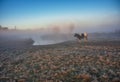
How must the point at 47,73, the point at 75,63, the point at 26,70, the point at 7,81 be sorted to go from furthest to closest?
1. the point at 75,63
2. the point at 26,70
3. the point at 47,73
4. the point at 7,81

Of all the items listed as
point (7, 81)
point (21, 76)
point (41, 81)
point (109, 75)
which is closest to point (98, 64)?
point (109, 75)

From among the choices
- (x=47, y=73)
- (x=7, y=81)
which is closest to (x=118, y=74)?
(x=47, y=73)

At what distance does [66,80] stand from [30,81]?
2.75m

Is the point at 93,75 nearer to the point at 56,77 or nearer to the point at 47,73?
the point at 56,77

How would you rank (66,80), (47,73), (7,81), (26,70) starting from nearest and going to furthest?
(66,80), (7,81), (47,73), (26,70)

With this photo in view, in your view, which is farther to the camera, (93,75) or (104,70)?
(104,70)

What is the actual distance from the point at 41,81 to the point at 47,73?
164 centimetres

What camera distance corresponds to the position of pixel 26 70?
14.0 metres

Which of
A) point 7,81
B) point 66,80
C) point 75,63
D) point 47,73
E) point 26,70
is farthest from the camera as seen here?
point 75,63

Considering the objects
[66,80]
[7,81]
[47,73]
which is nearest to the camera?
[66,80]

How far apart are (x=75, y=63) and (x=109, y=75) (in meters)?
4.42

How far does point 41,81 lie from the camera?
10961 millimetres

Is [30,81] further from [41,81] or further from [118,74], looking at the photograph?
[118,74]

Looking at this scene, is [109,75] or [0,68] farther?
[0,68]
